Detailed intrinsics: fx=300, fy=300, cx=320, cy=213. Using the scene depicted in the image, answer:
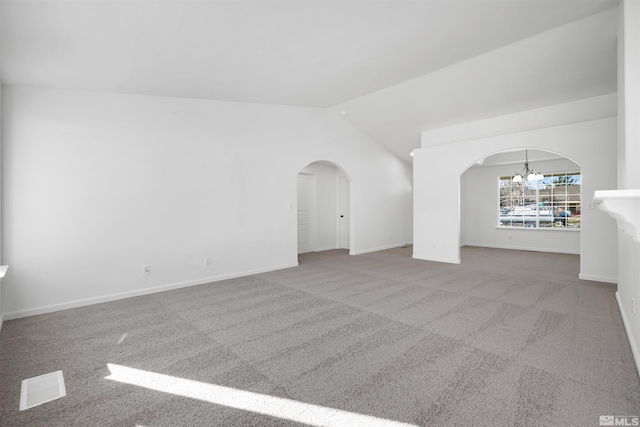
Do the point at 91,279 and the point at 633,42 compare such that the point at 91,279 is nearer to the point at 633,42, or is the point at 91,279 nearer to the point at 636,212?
the point at 636,212

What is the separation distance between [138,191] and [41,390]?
9.13ft

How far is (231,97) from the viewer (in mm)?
5027

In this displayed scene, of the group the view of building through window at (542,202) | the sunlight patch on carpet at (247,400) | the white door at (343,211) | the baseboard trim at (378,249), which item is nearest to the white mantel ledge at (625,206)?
the sunlight patch on carpet at (247,400)

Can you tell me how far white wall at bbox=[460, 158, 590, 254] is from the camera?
8164mm

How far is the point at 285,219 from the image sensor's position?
238 inches

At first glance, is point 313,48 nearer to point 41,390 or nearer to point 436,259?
point 41,390

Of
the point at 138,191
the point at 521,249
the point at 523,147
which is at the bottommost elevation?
the point at 521,249

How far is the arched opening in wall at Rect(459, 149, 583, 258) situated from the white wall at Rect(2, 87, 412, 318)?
521 centimetres

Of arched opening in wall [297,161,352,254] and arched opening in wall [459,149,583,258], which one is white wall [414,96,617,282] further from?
arched opening in wall [297,161,352,254]

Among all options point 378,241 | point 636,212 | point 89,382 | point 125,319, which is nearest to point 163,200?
point 125,319

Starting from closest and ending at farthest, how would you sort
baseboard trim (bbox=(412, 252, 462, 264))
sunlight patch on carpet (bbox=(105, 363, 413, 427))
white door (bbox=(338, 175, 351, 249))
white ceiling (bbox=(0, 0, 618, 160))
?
sunlight patch on carpet (bbox=(105, 363, 413, 427)), white ceiling (bbox=(0, 0, 618, 160)), baseboard trim (bbox=(412, 252, 462, 264)), white door (bbox=(338, 175, 351, 249))

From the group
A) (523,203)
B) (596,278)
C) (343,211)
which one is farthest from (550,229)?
(343,211)

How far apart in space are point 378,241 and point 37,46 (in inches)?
292

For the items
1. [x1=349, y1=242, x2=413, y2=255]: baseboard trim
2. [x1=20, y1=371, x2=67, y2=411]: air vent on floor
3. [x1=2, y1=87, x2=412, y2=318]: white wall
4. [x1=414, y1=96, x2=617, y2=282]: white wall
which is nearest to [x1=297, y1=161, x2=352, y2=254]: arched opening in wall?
[x1=349, y1=242, x2=413, y2=255]: baseboard trim
